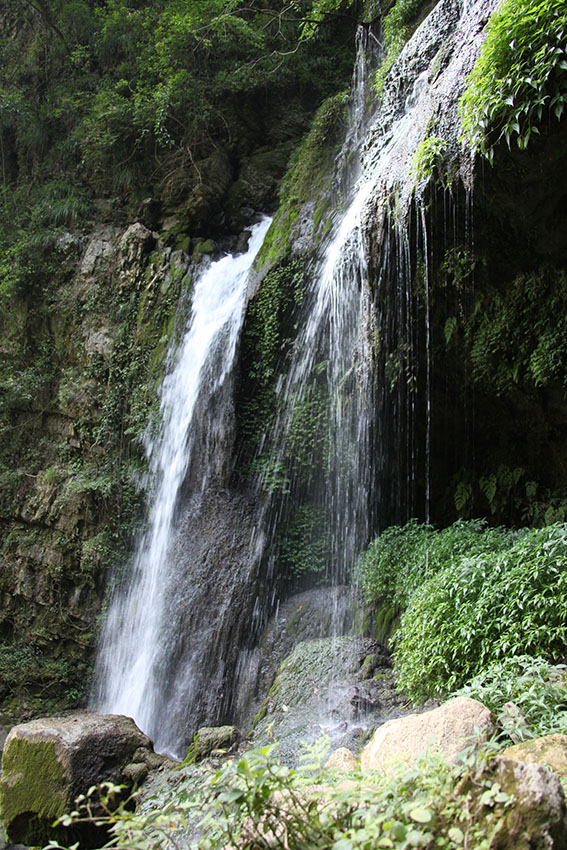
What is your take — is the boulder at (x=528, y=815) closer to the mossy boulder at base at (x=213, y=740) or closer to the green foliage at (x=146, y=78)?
the mossy boulder at base at (x=213, y=740)

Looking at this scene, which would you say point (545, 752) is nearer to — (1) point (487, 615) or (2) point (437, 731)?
(2) point (437, 731)

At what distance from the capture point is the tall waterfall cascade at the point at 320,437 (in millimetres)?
6531

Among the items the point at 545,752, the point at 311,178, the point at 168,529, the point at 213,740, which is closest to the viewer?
the point at 545,752

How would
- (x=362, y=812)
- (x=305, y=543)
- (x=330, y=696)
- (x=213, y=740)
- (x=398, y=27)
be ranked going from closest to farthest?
(x=362, y=812), (x=213, y=740), (x=330, y=696), (x=305, y=543), (x=398, y=27)

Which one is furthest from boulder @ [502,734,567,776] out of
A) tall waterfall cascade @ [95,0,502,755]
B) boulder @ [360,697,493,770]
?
tall waterfall cascade @ [95,0,502,755]

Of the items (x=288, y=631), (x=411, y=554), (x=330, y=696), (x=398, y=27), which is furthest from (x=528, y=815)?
(x=398, y=27)

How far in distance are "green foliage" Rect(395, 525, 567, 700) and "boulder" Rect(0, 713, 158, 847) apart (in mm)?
2673

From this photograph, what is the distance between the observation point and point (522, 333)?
6.25 metres

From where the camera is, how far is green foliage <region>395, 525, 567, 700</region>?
12.2 feet

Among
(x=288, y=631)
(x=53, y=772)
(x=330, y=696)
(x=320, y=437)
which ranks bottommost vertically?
(x=53, y=772)

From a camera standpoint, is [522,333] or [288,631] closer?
[522,333]

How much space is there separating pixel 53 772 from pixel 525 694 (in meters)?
3.94

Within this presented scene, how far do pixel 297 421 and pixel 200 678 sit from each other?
153 inches

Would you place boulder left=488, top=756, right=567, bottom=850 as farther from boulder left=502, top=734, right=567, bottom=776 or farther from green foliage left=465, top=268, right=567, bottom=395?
green foliage left=465, top=268, right=567, bottom=395
